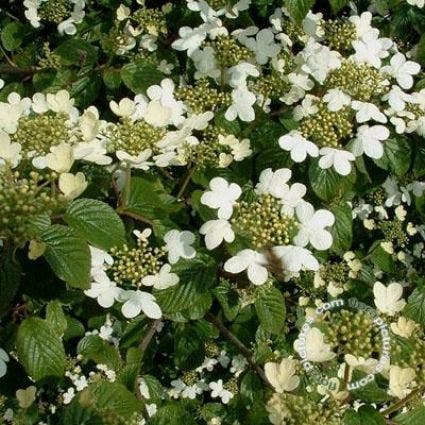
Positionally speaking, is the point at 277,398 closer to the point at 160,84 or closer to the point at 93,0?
the point at 160,84

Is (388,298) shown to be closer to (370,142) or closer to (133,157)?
(370,142)

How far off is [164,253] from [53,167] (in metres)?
0.35

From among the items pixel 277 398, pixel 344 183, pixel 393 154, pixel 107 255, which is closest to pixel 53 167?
pixel 107 255

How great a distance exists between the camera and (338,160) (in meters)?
1.63

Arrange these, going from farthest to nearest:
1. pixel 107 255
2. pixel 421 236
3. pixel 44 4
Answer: pixel 421 236, pixel 44 4, pixel 107 255

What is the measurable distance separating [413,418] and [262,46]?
114 cm

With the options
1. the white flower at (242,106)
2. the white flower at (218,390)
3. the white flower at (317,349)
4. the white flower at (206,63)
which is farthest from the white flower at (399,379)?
the white flower at (218,390)

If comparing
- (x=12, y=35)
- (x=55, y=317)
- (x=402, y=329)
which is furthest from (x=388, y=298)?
(x=12, y=35)

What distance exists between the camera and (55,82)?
1.99m

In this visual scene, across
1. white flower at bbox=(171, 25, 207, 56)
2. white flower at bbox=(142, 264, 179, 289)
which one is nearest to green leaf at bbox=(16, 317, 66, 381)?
white flower at bbox=(142, 264, 179, 289)

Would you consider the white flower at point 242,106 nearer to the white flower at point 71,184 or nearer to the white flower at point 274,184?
the white flower at point 274,184

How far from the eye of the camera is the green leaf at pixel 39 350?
1.37 meters

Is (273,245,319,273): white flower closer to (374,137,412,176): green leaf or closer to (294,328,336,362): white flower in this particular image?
(294,328,336,362): white flower

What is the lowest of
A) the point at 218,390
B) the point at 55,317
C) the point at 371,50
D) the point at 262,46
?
the point at 218,390
